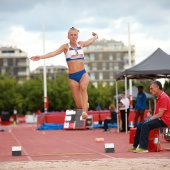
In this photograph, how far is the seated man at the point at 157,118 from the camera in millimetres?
14062

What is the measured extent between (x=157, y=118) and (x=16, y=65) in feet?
488

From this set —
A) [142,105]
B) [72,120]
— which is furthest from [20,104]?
[142,105]

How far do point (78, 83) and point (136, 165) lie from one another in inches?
90.3

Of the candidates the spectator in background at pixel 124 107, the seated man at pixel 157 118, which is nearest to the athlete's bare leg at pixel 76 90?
the seated man at pixel 157 118

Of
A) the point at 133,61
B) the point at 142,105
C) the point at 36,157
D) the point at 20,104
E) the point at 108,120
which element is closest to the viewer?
the point at 36,157

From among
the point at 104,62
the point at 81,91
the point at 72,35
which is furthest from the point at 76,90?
the point at 104,62

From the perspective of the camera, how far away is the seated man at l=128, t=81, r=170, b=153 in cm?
1406

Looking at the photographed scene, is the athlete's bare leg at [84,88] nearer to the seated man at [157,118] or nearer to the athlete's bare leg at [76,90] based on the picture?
the athlete's bare leg at [76,90]

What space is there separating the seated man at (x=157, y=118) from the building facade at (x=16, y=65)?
14679 cm

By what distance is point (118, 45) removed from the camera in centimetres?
17112

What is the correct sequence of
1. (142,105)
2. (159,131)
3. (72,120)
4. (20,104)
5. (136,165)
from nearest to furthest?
(136,165)
(159,131)
(142,105)
(72,120)
(20,104)

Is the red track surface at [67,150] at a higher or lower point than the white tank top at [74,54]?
lower

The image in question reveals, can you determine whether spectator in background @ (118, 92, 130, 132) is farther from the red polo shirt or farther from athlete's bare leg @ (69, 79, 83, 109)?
athlete's bare leg @ (69, 79, 83, 109)

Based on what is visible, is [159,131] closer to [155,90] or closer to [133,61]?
[155,90]
